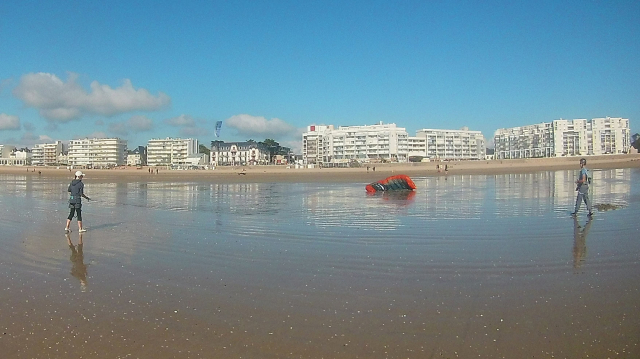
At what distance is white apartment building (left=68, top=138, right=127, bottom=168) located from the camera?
180000 millimetres

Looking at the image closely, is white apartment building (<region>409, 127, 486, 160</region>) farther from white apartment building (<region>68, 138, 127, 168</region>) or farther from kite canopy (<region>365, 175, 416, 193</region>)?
kite canopy (<region>365, 175, 416, 193</region>)

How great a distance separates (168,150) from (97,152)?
2777 cm

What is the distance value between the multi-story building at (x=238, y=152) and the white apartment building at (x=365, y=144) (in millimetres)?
16464

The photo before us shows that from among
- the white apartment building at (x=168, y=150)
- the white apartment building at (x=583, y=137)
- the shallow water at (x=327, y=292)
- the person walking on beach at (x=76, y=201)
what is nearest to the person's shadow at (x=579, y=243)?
the shallow water at (x=327, y=292)

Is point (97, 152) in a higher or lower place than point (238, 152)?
higher

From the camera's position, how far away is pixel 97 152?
18075cm

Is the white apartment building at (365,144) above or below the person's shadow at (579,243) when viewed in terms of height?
above

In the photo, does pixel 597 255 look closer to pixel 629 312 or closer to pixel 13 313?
pixel 629 312

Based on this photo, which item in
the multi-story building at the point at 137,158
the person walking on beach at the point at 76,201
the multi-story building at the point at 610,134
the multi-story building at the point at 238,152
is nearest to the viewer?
the person walking on beach at the point at 76,201

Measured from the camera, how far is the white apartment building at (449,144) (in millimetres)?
154625

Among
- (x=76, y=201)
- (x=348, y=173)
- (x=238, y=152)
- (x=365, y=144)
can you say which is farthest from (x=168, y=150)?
(x=76, y=201)

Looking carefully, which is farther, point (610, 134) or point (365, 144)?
point (610, 134)

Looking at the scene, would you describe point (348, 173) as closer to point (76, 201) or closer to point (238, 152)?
point (76, 201)

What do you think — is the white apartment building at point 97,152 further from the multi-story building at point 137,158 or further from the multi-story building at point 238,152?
the multi-story building at point 238,152
